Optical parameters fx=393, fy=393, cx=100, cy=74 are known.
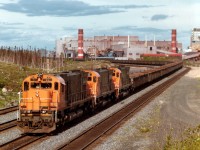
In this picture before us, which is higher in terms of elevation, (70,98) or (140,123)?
(70,98)

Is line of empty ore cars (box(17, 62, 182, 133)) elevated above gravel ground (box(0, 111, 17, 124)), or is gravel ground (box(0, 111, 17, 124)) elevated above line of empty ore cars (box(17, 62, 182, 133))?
Result: line of empty ore cars (box(17, 62, 182, 133))

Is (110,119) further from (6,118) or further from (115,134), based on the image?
(6,118)

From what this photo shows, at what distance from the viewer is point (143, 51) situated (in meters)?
169

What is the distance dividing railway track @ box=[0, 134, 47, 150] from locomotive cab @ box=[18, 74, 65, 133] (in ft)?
1.37

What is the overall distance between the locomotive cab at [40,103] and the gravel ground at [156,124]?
133 inches

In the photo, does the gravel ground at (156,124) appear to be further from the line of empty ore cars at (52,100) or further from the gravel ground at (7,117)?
the gravel ground at (7,117)

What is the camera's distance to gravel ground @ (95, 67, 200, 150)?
64.3 ft

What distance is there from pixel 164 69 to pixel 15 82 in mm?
36172

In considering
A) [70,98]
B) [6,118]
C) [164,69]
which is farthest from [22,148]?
[164,69]

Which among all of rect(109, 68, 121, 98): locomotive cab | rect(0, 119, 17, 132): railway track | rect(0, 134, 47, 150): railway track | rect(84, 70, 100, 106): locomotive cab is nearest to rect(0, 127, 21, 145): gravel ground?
rect(0, 119, 17, 132): railway track

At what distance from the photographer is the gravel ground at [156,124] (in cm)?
1959

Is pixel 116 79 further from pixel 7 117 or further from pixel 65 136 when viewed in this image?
pixel 65 136

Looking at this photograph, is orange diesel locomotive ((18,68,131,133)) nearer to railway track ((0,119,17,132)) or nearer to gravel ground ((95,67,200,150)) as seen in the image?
railway track ((0,119,17,132))

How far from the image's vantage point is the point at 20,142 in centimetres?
1989
